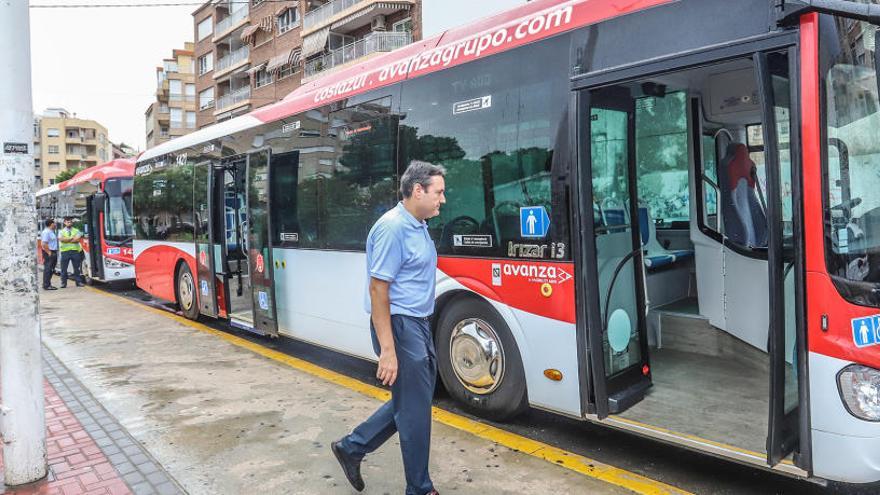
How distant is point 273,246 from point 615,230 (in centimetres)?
447

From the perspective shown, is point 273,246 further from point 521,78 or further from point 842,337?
point 842,337

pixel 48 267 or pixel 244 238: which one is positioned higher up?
pixel 244 238

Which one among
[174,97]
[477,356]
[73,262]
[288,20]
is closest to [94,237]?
[73,262]

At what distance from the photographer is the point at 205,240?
30.6ft

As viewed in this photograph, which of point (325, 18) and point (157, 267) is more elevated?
point (325, 18)

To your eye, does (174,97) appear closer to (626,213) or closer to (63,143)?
(63,143)

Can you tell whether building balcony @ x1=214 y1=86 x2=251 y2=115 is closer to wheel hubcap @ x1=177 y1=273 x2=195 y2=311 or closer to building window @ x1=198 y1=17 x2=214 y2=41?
building window @ x1=198 y1=17 x2=214 y2=41

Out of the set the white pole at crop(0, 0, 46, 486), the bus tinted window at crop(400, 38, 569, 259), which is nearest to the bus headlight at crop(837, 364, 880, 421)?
the bus tinted window at crop(400, 38, 569, 259)

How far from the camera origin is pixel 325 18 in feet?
116

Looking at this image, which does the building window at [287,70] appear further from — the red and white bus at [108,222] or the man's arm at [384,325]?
the man's arm at [384,325]

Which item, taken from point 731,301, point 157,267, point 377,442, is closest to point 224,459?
point 377,442

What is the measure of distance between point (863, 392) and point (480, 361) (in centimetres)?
259

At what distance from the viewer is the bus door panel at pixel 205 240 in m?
9.09

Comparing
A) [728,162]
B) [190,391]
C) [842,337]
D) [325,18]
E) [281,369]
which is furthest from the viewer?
[325,18]
